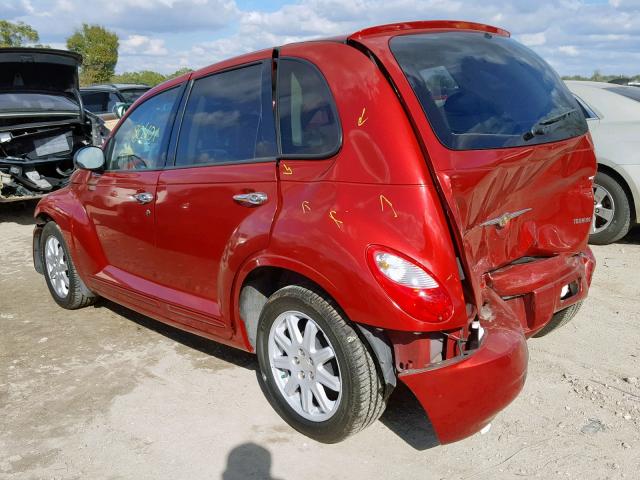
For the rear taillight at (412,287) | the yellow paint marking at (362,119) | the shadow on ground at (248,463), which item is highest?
the yellow paint marking at (362,119)

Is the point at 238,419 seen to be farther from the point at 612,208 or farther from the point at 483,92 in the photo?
the point at 612,208

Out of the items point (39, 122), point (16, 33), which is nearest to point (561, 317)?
point (39, 122)

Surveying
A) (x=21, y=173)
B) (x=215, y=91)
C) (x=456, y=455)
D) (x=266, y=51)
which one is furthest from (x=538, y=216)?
(x=21, y=173)

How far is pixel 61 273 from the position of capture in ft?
16.1

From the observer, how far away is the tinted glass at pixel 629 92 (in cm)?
600

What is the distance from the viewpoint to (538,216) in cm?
297

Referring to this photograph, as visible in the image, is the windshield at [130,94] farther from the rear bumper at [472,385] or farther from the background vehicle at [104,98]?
the rear bumper at [472,385]

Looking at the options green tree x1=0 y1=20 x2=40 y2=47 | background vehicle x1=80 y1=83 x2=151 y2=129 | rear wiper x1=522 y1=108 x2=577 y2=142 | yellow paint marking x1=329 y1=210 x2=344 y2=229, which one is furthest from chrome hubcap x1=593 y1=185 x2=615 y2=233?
green tree x1=0 y1=20 x2=40 y2=47

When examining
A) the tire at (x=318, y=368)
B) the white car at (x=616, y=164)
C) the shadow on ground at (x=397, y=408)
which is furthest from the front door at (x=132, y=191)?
the white car at (x=616, y=164)

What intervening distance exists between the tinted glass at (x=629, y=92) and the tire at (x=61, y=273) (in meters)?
5.27

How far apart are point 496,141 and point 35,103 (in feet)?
25.3

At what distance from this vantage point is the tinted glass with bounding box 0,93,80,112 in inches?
328

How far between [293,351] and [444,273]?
2.89 feet

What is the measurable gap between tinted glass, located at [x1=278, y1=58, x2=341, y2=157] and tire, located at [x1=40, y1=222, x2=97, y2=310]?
8.18 feet
